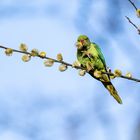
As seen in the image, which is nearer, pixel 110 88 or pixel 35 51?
pixel 35 51

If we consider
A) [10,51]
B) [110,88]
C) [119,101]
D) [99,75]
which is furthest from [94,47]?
[10,51]

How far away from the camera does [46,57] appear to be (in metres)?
2.50

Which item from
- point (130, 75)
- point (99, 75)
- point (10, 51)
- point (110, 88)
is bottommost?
point (130, 75)

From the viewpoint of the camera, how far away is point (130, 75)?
8.30 feet

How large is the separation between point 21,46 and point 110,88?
1646mm

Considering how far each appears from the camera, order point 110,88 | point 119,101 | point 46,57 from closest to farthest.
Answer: point 46,57 → point 119,101 → point 110,88

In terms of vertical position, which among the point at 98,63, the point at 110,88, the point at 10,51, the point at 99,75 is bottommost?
the point at 99,75

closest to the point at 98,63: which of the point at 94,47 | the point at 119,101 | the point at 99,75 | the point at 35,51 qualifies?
the point at 94,47

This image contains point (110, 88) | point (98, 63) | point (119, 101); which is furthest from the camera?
point (98, 63)

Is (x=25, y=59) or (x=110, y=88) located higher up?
(x=110, y=88)

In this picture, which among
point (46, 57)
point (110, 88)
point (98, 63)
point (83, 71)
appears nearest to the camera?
point (46, 57)

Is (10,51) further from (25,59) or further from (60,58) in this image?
(60,58)

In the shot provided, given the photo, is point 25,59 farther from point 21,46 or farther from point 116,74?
point 116,74

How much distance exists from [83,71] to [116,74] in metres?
0.30
